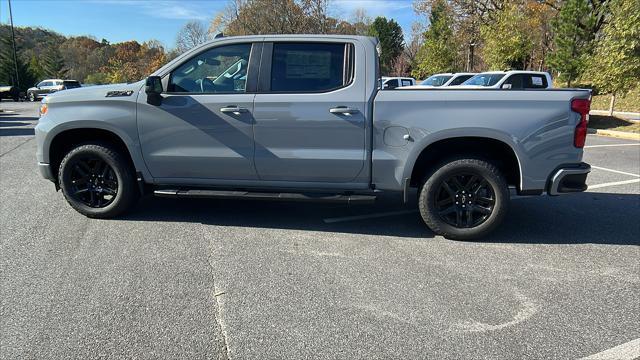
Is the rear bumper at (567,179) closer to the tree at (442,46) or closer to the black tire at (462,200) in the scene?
the black tire at (462,200)

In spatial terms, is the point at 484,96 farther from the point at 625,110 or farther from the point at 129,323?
the point at 625,110

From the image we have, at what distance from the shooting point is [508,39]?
92.6ft

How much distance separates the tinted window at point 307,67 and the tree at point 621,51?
14.4 m

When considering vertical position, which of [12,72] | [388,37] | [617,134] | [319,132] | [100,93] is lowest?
[617,134]

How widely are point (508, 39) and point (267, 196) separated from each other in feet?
91.8

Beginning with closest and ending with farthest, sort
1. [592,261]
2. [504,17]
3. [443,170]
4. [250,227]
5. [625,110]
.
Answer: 1. [592,261]
2. [443,170]
3. [250,227]
4. [625,110]
5. [504,17]

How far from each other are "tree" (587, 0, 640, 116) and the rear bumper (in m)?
13.4

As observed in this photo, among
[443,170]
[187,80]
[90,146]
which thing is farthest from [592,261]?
[90,146]

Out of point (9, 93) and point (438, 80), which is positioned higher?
point (438, 80)

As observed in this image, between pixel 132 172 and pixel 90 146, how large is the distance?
0.52m

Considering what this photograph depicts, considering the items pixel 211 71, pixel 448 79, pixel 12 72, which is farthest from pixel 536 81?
pixel 12 72

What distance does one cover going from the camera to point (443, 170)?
454 centimetres

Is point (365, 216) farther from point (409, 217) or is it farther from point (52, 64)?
point (52, 64)

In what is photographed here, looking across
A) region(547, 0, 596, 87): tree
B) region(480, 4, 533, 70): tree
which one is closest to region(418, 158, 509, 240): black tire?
region(547, 0, 596, 87): tree
